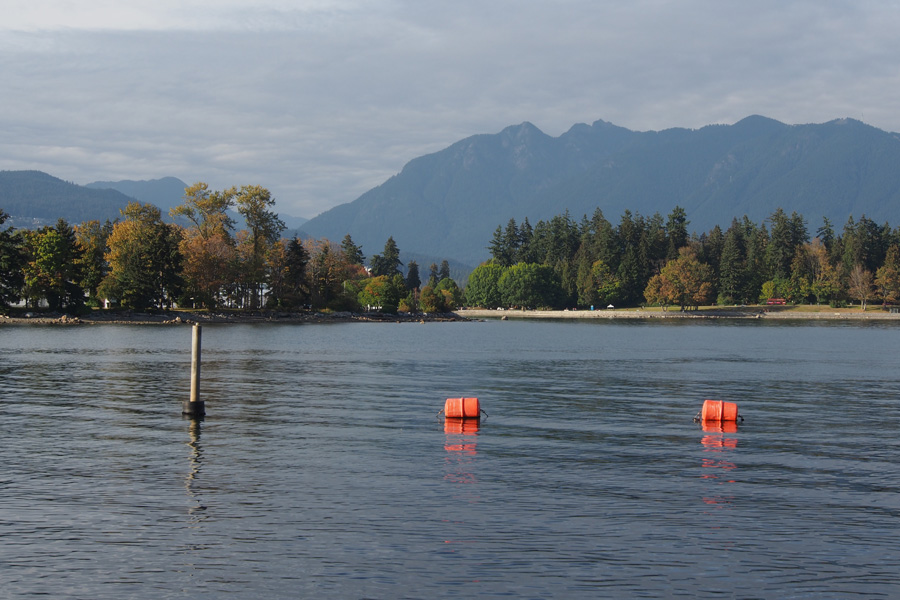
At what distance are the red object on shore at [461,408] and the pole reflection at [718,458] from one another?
9.83m

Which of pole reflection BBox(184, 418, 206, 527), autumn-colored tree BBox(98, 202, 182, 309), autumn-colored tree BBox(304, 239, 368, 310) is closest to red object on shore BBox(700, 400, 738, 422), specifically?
pole reflection BBox(184, 418, 206, 527)

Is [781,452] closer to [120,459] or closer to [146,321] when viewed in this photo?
[120,459]

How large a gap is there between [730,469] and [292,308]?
6013 inches

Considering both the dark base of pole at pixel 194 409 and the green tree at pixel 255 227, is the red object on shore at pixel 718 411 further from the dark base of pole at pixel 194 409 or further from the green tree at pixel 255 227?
the green tree at pixel 255 227

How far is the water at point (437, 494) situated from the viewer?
638 inches

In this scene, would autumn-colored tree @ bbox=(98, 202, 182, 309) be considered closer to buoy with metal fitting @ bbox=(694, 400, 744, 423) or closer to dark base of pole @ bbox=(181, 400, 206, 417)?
dark base of pole @ bbox=(181, 400, 206, 417)

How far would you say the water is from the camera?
16.2 m

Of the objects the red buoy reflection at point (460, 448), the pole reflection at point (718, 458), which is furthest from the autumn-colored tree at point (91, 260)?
the pole reflection at point (718, 458)

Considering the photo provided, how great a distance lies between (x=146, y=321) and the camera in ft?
454

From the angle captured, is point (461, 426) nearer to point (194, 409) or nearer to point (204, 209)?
point (194, 409)

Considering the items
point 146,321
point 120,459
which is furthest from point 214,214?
point 120,459

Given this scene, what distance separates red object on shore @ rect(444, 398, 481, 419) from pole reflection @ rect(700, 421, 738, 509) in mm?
9829

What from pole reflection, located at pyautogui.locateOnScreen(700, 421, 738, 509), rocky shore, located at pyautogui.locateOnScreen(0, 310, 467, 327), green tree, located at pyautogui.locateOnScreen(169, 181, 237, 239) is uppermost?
green tree, located at pyautogui.locateOnScreen(169, 181, 237, 239)

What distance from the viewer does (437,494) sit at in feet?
74.4
